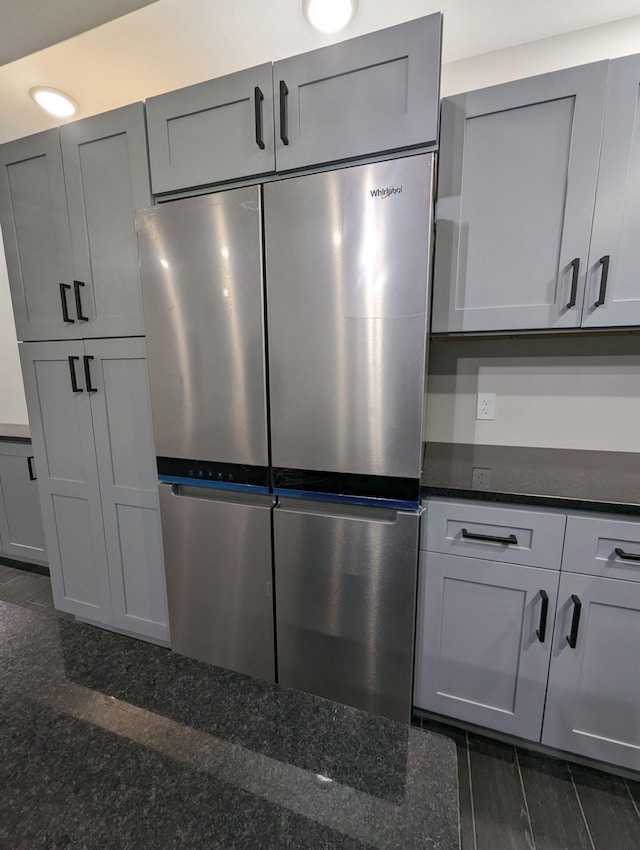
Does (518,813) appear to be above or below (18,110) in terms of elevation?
below

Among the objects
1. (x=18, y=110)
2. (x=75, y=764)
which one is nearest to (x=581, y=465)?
(x=75, y=764)

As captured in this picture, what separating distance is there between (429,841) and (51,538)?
2110 mm

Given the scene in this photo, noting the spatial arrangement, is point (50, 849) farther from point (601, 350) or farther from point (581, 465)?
point (601, 350)

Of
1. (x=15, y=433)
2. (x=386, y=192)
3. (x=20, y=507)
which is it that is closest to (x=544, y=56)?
(x=386, y=192)

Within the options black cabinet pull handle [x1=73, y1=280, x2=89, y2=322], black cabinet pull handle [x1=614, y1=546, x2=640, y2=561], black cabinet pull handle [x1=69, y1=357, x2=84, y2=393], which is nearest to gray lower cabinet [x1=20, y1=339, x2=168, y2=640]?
black cabinet pull handle [x1=69, y1=357, x2=84, y2=393]

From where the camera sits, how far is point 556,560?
1.14 metres

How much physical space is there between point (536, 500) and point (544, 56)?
169cm

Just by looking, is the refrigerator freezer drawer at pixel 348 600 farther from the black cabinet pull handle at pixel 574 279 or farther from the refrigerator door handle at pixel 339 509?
the black cabinet pull handle at pixel 574 279

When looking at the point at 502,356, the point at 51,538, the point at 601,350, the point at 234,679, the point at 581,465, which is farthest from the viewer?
the point at 51,538

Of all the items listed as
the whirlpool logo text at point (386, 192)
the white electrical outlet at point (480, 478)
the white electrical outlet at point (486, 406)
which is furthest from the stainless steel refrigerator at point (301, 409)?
the white electrical outlet at point (486, 406)

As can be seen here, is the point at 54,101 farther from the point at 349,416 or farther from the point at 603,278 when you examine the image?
the point at 603,278

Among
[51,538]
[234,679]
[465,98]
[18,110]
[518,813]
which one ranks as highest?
[18,110]

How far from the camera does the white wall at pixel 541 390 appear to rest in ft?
4.93

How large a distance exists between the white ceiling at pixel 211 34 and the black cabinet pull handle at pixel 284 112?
50 cm
